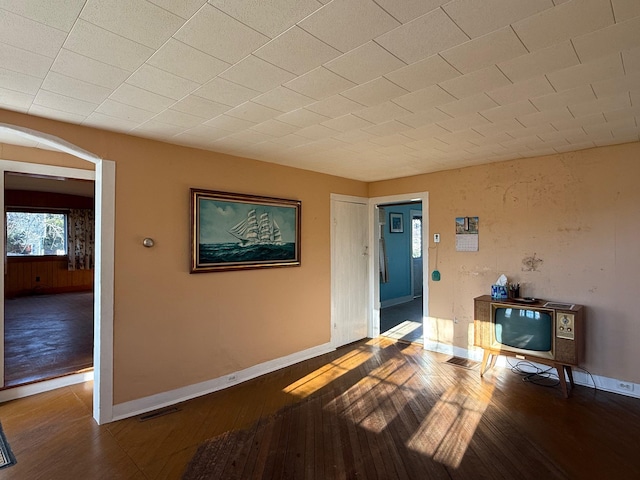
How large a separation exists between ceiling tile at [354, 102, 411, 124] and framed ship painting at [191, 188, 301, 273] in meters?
1.69

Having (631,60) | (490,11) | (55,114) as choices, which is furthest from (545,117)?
(55,114)

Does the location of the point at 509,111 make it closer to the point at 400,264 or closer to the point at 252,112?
the point at 252,112

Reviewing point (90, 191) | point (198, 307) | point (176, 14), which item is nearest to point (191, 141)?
point (198, 307)

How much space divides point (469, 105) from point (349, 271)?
306cm

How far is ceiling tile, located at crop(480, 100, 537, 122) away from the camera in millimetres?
2387

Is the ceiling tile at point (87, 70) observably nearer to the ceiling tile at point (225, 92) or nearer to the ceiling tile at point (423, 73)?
the ceiling tile at point (225, 92)

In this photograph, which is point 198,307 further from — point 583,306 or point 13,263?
point 13,263

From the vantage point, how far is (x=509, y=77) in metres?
1.97

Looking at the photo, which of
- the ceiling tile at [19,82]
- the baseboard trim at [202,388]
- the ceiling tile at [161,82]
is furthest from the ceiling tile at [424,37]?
the baseboard trim at [202,388]

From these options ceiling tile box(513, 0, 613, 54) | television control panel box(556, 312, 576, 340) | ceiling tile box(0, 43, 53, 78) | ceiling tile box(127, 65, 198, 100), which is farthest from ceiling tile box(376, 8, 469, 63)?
television control panel box(556, 312, 576, 340)

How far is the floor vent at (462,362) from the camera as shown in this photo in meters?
4.09

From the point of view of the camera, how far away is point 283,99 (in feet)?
7.47

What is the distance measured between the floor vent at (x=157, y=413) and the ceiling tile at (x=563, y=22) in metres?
3.56

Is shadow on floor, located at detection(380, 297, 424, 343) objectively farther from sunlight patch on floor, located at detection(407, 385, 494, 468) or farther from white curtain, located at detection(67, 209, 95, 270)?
white curtain, located at detection(67, 209, 95, 270)
